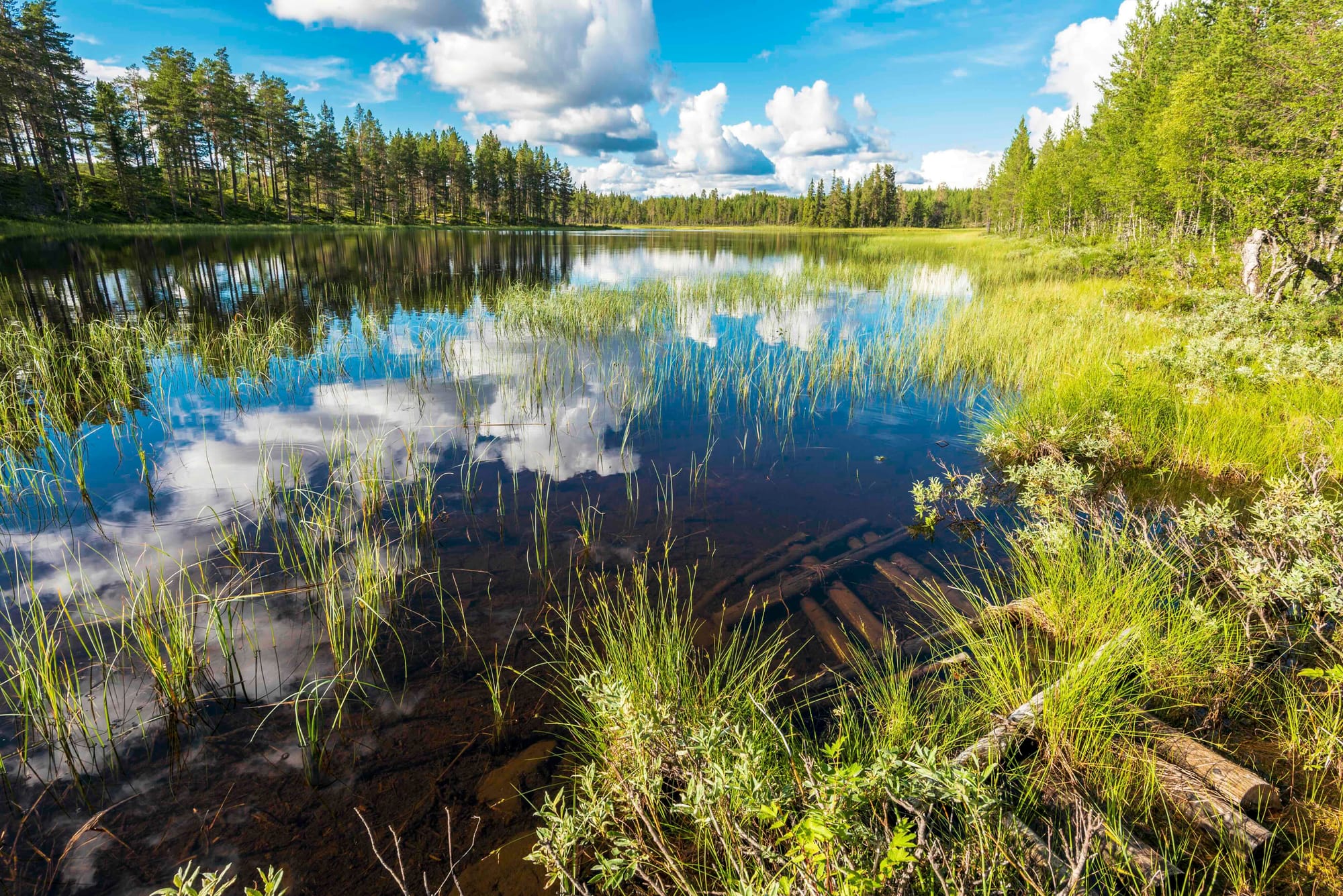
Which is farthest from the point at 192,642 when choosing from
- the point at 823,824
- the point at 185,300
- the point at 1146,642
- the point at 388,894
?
the point at 185,300

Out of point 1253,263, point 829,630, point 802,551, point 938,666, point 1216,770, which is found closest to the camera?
point 1216,770

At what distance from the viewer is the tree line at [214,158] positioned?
42.8 m

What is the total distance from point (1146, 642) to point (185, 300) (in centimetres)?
2302

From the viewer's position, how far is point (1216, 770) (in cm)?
250

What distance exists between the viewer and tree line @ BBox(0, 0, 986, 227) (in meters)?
42.8

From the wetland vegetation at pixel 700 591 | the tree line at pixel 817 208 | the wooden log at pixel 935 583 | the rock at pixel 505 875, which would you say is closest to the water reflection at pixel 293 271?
the wetland vegetation at pixel 700 591

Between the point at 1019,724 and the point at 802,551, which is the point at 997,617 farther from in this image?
the point at 802,551

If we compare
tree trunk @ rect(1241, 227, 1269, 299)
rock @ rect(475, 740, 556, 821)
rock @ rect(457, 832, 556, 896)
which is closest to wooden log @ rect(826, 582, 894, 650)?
rock @ rect(475, 740, 556, 821)

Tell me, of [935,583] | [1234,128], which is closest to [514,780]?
[935,583]

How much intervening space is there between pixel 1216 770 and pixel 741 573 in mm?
3354

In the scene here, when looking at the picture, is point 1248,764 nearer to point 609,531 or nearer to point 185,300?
point 609,531

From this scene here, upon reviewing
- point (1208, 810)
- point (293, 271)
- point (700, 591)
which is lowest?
point (700, 591)

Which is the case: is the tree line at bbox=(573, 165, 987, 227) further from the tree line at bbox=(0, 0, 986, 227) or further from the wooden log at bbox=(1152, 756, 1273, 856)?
the wooden log at bbox=(1152, 756, 1273, 856)

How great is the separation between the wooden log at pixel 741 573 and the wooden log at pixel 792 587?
172mm
